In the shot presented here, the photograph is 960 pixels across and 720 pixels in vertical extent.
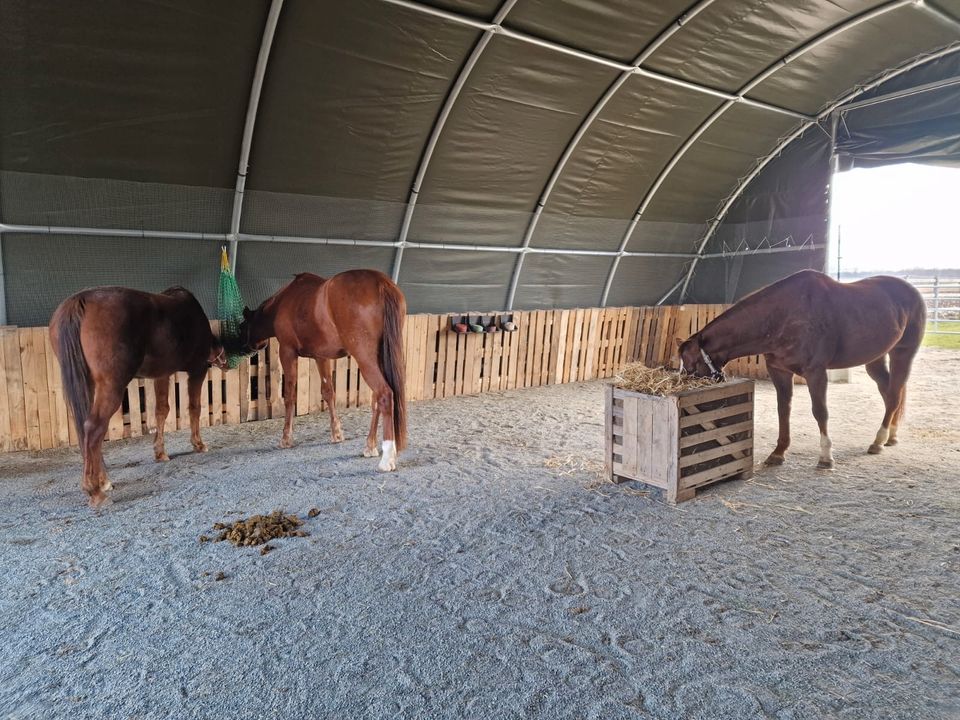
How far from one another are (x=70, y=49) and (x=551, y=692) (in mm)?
6029

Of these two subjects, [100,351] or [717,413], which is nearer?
[100,351]

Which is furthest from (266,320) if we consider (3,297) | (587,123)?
(587,123)

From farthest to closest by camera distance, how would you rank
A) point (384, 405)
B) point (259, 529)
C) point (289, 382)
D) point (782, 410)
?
point (289, 382) → point (782, 410) → point (384, 405) → point (259, 529)

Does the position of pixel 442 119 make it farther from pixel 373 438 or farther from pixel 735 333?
pixel 735 333

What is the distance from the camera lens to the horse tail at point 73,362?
4.32 m

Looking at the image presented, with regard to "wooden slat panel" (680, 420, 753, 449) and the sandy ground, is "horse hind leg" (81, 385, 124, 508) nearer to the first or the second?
the sandy ground

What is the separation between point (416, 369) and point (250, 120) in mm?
3671

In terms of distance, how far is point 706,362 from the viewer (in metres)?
5.18

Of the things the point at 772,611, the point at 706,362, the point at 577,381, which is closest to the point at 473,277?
the point at 577,381

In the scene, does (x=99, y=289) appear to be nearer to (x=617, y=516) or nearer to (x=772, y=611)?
(x=617, y=516)

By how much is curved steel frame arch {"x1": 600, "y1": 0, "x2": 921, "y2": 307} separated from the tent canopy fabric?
41 mm

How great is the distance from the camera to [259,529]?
3871 millimetres

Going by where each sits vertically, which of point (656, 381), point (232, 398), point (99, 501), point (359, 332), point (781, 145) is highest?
point (781, 145)

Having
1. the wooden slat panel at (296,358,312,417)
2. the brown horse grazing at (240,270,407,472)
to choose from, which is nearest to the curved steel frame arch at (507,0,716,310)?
the wooden slat panel at (296,358,312,417)
